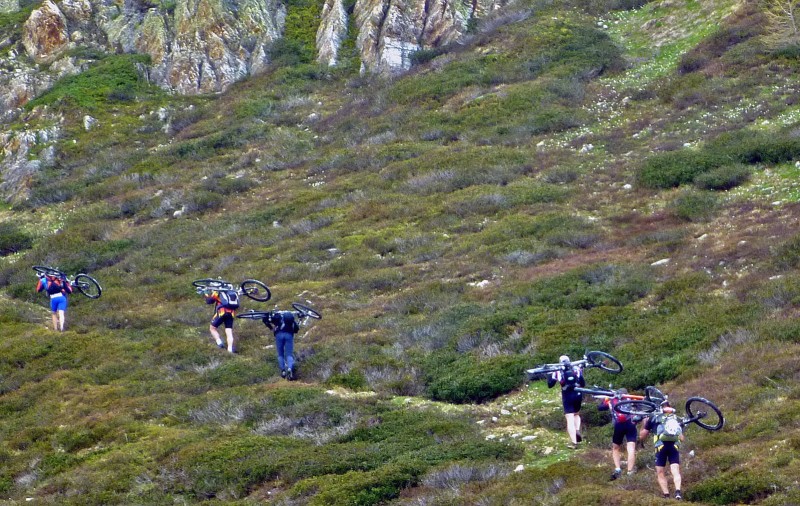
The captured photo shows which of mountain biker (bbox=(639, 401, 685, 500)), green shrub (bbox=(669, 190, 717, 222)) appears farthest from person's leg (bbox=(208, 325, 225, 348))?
mountain biker (bbox=(639, 401, 685, 500))

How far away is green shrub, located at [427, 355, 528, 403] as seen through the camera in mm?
18641

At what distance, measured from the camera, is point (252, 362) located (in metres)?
21.6

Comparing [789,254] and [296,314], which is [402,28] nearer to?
[296,314]

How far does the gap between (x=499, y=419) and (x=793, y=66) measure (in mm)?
22028

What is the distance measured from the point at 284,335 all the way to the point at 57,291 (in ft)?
23.0

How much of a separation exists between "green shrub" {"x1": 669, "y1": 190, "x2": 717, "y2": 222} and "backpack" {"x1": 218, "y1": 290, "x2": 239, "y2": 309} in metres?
11.2

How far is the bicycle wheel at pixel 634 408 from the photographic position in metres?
13.4

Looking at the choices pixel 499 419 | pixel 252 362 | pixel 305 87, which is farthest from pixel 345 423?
pixel 305 87

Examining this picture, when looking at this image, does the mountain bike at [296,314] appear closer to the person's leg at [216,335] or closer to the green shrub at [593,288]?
the person's leg at [216,335]

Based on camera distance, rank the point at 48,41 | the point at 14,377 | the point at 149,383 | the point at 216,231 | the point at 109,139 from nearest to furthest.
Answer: the point at 149,383 < the point at 14,377 < the point at 216,231 < the point at 109,139 < the point at 48,41

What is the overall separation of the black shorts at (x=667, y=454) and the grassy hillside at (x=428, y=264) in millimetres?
405

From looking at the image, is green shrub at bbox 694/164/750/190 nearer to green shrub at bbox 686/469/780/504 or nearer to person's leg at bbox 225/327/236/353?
person's leg at bbox 225/327/236/353

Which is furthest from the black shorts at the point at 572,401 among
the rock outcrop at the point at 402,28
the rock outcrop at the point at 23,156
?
the rock outcrop at the point at 402,28

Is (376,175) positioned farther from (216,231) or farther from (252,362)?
(252,362)
